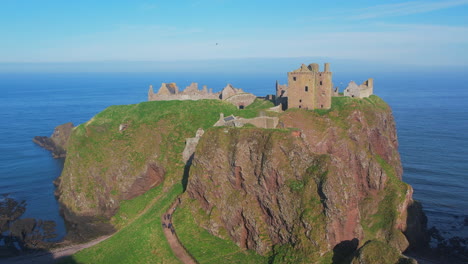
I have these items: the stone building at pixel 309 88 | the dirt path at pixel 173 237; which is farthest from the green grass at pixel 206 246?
the stone building at pixel 309 88

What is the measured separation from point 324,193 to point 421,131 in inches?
3530

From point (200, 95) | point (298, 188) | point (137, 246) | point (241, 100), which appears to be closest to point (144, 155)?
point (137, 246)

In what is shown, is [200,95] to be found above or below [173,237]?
above

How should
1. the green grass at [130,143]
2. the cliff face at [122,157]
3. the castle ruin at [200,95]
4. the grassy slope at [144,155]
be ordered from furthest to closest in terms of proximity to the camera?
the castle ruin at [200,95], the green grass at [130,143], the cliff face at [122,157], the grassy slope at [144,155]

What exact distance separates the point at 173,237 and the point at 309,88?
89.9ft

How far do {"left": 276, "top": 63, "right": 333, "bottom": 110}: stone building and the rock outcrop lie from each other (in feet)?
196

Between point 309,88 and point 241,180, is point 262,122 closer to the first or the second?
point 241,180

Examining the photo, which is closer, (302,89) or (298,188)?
(298,188)

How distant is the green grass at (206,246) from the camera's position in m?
36.6

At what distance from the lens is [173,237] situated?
40.0 m

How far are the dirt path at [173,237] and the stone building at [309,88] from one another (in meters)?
22.3

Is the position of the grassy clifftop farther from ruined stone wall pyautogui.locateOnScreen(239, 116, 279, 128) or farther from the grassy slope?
ruined stone wall pyautogui.locateOnScreen(239, 116, 279, 128)

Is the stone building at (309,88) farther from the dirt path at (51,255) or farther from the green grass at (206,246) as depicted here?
the dirt path at (51,255)

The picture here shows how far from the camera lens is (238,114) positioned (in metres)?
54.3
